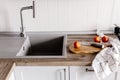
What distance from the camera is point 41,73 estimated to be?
141 cm

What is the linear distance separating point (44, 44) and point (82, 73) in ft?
2.22

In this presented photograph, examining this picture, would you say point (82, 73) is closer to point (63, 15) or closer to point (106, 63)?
point (106, 63)

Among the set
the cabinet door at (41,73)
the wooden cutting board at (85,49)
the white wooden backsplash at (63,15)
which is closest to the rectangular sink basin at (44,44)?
the white wooden backsplash at (63,15)

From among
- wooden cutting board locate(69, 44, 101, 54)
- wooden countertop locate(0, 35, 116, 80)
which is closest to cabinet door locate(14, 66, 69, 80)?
wooden countertop locate(0, 35, 116, 80)

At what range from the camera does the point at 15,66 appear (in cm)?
138

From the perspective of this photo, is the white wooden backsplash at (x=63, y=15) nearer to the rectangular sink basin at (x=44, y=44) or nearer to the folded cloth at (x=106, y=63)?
the rectangular sink basin at (x=44, y=44)

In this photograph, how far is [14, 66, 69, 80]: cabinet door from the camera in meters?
1.39

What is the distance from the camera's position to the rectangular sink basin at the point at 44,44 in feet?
6.16

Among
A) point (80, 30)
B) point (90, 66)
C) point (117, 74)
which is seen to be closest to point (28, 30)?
point (80, 30)

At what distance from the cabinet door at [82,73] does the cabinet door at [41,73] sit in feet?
0.18

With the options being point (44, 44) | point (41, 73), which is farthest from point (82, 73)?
point (44, 44)

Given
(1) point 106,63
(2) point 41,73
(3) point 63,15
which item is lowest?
(2) point 41,73

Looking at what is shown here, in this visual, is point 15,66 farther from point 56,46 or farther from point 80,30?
point 80,30

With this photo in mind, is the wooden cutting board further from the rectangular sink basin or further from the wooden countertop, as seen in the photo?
the rectangular sink basin
